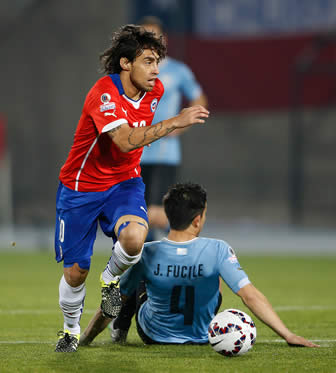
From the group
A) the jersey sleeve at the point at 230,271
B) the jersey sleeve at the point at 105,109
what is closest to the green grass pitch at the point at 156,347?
the jersey sleeve at the point at 230,271

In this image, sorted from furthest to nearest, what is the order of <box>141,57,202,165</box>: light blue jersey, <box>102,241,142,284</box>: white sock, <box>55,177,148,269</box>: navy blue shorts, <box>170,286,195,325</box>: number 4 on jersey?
<box>141,57,202,165</box>: light blue jersey, <box>55,177,148,269</box>: navy blue shorts, <box>170,286,195,325</box>: number 4 on jersey, <box>102,241,142,284</box>: white sock

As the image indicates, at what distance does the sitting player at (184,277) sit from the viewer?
454cm

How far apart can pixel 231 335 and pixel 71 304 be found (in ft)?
3.50

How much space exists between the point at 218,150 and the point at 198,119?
14.7 metres

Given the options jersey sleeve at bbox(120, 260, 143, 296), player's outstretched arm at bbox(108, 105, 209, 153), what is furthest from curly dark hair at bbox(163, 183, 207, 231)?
player's outstretched arm at bbox(108, 105, 209, 153)

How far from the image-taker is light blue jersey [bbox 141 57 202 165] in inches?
284

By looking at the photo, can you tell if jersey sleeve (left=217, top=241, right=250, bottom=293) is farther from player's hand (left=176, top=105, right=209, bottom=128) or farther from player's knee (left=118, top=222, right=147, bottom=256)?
player's hand (left=176, top=105, right=209, bottom=128)

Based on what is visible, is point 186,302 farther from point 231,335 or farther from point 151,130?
point 151,130

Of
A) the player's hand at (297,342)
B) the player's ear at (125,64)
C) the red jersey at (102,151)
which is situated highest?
the player's ear at (125,64)

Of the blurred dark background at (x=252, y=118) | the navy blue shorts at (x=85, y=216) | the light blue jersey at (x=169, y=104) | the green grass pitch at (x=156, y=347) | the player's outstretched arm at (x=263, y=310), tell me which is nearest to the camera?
the green grass pitch at (x=156, y=347)

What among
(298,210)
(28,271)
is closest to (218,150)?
(298,210)

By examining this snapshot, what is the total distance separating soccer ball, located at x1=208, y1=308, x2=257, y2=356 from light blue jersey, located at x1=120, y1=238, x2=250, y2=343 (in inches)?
8.1

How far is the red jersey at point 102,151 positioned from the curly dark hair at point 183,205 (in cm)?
39

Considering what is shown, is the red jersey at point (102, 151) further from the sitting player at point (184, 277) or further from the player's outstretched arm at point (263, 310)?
the player's outstretched arm at point (263, 310)
